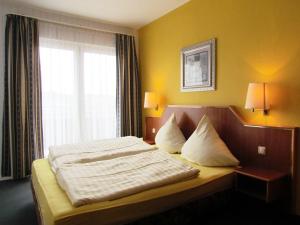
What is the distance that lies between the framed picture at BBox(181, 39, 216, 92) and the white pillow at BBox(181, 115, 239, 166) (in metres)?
0.55

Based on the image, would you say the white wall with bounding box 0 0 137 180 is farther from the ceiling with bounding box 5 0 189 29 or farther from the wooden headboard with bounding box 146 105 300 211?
the wooden headboard with bounding box 146 105 300 211

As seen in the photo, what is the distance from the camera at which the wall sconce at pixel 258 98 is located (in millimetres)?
2334

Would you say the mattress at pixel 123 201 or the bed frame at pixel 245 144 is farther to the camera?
the bed frame at pixel 245 144

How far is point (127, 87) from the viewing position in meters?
4.45

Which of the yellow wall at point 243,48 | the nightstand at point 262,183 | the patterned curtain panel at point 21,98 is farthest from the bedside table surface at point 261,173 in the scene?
the patterned curtain panel at point 21,98

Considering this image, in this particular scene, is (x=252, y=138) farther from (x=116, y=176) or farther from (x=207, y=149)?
(x=116, y=176)

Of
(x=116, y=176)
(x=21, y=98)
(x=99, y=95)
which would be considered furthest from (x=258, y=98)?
(x=21, y=98)

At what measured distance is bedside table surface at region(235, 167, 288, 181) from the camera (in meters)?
2.12

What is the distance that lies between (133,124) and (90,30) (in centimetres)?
191

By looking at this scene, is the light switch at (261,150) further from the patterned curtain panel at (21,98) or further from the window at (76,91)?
the patterned curtain panel at (21,98)

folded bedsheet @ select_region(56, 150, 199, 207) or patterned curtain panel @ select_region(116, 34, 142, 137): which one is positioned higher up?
patterned curtain panel @ select_region(116, 34, 142, 137)

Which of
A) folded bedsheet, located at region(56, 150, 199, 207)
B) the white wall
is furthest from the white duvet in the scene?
the white wall

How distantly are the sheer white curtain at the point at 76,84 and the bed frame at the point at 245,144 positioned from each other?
71.9 inches

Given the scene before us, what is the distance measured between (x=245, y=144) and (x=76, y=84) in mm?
2933
